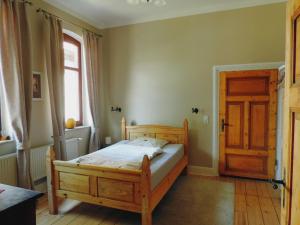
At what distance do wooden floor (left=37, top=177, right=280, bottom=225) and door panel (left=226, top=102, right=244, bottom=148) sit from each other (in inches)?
36.1

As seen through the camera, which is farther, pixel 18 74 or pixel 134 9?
pixel 134 9

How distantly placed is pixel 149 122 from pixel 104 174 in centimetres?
212

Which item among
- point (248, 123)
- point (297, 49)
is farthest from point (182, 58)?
point (297, 49)

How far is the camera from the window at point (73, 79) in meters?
4.04

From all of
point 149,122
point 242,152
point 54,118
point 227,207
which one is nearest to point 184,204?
point 227,207

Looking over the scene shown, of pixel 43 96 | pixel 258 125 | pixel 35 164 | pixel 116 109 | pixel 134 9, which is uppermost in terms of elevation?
pixel 134 9

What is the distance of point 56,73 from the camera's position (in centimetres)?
341

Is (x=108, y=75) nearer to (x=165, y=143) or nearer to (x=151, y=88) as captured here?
(x=151, y=88)

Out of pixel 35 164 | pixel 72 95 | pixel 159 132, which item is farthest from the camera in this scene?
pixel 159 132

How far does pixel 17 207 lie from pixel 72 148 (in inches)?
111

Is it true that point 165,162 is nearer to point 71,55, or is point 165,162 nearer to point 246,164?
point 246,164

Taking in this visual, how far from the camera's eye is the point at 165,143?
397 centimetres

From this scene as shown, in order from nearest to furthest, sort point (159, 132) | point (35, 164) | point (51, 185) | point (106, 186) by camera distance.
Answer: point (106, 186)
point (51, 185)
point (35, 164)
point (159, 132)

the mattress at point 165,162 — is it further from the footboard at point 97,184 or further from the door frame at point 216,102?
the door frame at point 216,102
